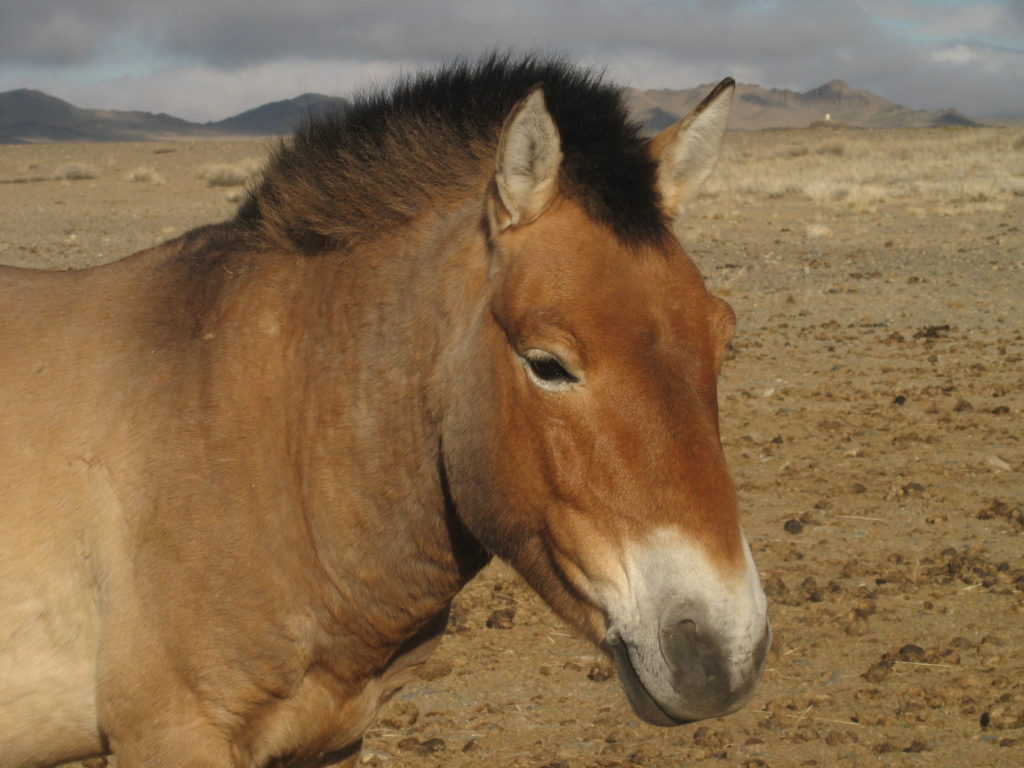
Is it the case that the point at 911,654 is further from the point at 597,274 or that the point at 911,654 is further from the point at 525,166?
the point at 525,166

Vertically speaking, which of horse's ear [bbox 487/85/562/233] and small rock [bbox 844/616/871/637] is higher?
horse's ear [bbox 487/85/562/233]

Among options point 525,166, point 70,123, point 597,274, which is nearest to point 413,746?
point 597,274

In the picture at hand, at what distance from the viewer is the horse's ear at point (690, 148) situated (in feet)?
9.16

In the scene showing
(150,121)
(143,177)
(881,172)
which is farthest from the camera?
(150,121)

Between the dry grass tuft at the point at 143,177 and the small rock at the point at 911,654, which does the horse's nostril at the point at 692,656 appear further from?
the dry grass tuft at the point at 143,177

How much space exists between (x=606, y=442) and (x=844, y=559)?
3.57 m

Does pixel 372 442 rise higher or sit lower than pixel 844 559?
higher

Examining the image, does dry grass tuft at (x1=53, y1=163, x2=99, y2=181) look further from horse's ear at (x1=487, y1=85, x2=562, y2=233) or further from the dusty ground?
horse's ear at (x1=487, y1=85, x2=562, y2=233)

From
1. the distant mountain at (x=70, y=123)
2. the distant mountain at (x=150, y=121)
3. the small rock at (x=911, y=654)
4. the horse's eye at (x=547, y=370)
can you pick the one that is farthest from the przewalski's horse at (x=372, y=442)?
the distant mountain at (x=70, y=123)

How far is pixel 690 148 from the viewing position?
286cm

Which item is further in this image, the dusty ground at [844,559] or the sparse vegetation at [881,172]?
the sparse vegetation at [881,172]

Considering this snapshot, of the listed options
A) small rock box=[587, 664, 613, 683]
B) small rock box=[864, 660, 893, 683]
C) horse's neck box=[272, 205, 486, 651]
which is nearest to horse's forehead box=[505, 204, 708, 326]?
horse's neck box=[272, 205, 486, 651]

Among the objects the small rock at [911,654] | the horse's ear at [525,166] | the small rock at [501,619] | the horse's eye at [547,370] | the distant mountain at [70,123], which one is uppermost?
the distant mountain at [70,123]

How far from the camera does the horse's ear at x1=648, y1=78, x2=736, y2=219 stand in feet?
9.16
